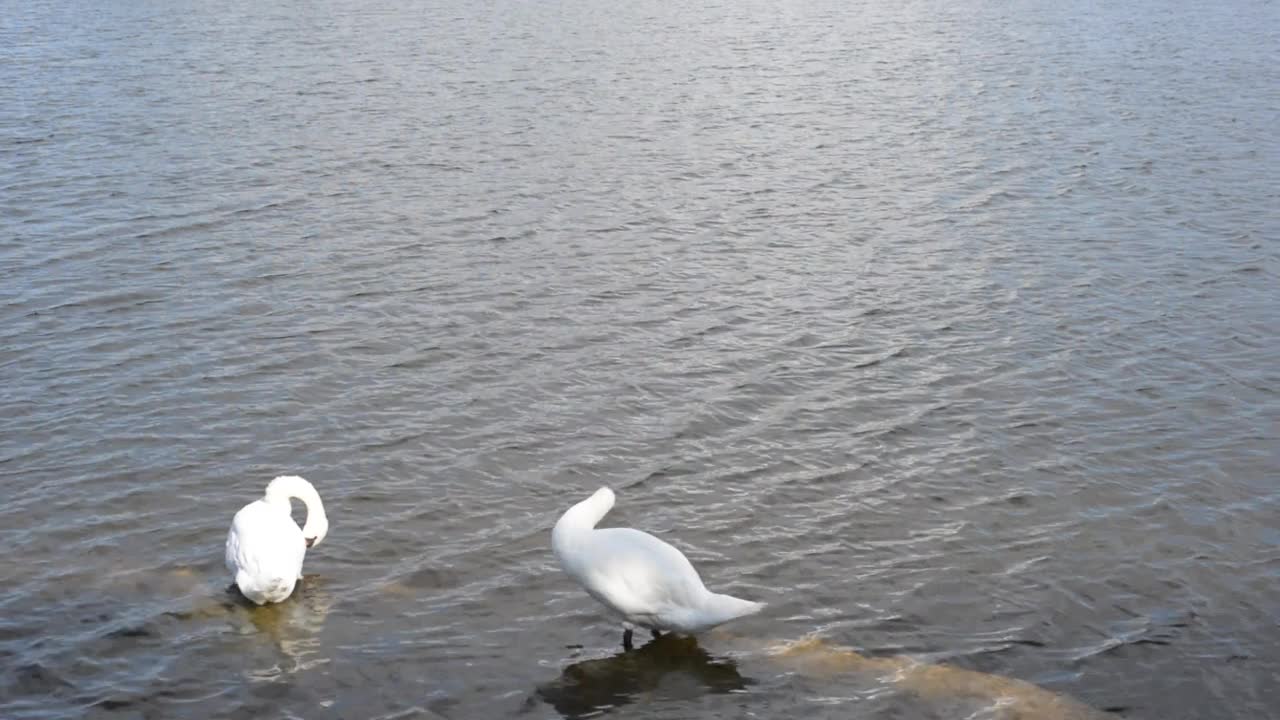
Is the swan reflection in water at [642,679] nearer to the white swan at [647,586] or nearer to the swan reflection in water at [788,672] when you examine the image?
the swan reflection in water at [788,672]

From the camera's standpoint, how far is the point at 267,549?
8805mm

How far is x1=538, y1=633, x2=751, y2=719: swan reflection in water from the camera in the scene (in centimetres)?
810

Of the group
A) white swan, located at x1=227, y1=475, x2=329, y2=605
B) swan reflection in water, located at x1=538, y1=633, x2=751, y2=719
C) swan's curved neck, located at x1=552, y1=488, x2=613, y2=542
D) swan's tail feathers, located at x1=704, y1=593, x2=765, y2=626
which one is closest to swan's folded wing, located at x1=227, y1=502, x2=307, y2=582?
white swan, located at x1=227, y1=475, x2=329, y2=605

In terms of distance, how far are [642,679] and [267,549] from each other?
2425mm

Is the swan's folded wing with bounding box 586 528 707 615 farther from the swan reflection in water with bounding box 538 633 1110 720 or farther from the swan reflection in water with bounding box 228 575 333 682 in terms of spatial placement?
the swan reflection in water with bounding box 228 575 333 682

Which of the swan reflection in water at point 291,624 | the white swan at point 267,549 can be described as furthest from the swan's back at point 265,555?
the swan reflection in water at point 291,624

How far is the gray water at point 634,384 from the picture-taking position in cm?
859

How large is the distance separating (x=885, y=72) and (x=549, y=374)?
1746cm

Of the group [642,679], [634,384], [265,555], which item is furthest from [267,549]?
[634,384]

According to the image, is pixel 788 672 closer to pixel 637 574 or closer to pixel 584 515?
pixel 637 574

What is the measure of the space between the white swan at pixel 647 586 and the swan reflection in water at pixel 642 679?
0.71ft

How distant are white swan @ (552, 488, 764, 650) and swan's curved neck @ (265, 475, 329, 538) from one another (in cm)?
202

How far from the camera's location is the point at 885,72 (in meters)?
28.6

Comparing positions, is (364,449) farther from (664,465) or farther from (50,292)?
(50,292)
